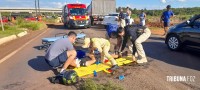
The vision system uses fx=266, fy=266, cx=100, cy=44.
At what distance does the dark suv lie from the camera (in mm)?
8922

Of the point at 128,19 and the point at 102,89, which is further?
the point at 128,19

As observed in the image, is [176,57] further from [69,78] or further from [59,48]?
[69,78]

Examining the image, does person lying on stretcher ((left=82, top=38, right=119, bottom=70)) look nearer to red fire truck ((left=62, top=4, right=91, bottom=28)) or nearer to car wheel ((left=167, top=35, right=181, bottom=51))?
car wheel ((left=167, top=35, right=181, bottom=51))

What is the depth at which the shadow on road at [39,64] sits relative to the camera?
800cm

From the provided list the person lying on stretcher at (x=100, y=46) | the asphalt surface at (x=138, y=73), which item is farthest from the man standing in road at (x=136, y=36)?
the person lying on stretcher at (x=100, y=46)

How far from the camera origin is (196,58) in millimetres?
8789

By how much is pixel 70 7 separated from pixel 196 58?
20038mm

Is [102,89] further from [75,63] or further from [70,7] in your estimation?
[70,7]

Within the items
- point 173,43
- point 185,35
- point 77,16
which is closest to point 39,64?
point 173,43

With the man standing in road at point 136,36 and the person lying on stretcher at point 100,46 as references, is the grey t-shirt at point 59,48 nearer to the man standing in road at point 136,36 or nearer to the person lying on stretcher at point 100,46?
the person lying on stretcher at point 100,46

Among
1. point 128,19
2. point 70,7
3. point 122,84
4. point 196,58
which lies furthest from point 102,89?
point 70,7

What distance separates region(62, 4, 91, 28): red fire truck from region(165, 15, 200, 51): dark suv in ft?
55.3

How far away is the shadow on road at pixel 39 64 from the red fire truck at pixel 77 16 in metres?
16.8

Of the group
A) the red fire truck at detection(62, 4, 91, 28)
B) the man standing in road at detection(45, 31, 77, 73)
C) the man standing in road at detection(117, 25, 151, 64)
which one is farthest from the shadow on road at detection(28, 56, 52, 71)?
the red fire truck at detection(62, 4, 91, 28)
